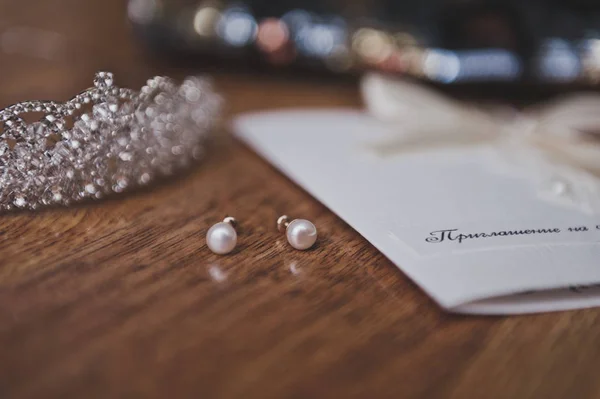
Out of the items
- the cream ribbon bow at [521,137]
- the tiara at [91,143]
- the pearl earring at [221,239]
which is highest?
the tiara at [91,143]

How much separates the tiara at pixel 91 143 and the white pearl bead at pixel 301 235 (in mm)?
149

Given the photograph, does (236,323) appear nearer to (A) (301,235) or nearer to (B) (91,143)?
(A) (301,235)

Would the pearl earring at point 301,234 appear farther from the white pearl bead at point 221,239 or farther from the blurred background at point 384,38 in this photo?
the blurred background at point 384,38

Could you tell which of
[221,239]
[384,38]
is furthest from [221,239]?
[384,38]

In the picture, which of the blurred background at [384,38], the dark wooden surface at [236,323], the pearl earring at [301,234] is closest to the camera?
the dark wooden surface at [236,323]

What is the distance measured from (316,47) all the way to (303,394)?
1.73 ft

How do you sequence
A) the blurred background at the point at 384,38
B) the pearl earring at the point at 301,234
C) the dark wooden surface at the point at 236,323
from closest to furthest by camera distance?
the dark wooden surface at the point at 236,323 → the pearl earring at the point at 301,234 → the blurred background at the point at 384,38

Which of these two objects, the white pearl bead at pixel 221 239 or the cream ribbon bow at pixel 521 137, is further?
the cream ribbon bow at pixel 521 137

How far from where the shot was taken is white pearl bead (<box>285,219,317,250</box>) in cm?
36

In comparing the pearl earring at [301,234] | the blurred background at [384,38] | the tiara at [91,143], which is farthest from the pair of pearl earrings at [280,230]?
the blurred background at [384,38]

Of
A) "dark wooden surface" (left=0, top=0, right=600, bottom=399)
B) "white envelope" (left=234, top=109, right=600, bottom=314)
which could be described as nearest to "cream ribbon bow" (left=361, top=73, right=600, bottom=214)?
"white envelope" (left=234, top=109, right=600, bottom=314)

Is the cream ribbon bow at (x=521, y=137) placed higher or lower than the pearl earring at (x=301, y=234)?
lower

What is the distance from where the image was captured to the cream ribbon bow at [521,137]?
46cm

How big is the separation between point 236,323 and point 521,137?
0.36m
